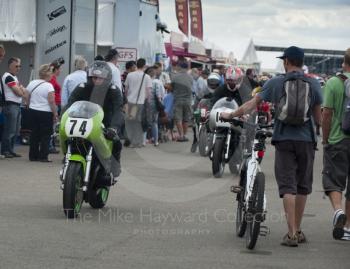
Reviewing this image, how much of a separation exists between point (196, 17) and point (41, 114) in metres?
27.3

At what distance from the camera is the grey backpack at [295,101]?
853cm

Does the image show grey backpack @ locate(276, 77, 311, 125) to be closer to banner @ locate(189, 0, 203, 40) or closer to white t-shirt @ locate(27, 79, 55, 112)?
white t-shirt @ locate(27, 79, 55, 112)

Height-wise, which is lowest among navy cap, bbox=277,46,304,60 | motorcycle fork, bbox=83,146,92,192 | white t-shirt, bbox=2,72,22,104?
motorcycle fork, bbox=83,146,92,192

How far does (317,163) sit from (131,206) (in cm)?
907

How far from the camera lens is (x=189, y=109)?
2369cm

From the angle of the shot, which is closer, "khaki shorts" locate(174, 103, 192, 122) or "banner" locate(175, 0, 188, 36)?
"khaki shorts" locate(174, 103, 192, 122)

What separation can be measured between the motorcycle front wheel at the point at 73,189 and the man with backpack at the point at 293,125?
6.29ft

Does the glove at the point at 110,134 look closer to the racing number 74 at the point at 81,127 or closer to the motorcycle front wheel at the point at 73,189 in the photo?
the racing number 74 at the point at 81,127

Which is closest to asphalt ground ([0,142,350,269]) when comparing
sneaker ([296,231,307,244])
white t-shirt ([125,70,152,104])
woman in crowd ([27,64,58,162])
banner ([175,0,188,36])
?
sneaker ([296,231,307,244])

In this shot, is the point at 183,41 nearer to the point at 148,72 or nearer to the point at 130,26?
the point at 130,26

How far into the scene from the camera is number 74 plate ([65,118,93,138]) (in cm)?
995

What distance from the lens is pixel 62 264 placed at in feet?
24.1

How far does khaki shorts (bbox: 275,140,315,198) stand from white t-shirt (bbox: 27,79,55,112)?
27.6 feet

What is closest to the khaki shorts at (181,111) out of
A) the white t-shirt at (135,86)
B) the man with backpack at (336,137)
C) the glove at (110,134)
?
the white t-shirt at (135,86)
